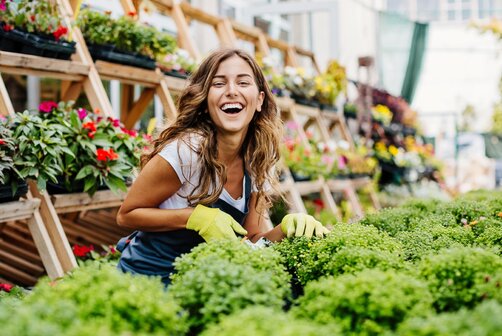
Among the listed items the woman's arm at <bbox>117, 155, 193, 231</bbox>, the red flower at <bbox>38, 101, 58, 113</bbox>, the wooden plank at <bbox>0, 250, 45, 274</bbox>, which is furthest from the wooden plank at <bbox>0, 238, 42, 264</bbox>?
the woman's arm at <bbox>117, 155, 193, 231</bbox>

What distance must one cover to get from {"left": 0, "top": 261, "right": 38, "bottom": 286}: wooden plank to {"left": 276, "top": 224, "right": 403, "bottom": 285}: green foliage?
2.06m

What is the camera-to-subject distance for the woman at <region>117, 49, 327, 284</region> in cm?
222

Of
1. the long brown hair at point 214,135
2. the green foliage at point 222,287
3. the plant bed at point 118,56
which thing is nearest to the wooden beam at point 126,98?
the plant bed at point 118,56

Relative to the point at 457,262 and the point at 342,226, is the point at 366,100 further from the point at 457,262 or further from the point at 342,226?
the point at 457,262

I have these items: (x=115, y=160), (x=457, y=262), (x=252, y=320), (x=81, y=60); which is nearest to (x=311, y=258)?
(x=457, y=262)

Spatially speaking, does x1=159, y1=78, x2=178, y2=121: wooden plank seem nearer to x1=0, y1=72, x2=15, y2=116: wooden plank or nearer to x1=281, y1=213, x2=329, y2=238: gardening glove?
x1=0, y1=72, x2=15, y2=116: wooden plank

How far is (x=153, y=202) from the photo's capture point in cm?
227

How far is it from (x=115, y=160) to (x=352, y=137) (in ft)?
16.2

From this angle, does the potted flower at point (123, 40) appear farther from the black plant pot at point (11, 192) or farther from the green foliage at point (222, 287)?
the green foliage at point (222, 287)

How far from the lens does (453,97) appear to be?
51.6 feet

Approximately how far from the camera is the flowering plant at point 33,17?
132 inches

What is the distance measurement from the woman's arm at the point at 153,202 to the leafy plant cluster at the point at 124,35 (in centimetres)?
186

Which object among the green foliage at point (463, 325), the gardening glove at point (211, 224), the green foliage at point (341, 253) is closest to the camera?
the green foliage at point (463, 325)

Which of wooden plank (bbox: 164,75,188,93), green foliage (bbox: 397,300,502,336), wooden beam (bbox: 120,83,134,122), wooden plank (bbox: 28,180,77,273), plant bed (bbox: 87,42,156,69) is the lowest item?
wooden plank (bbox: 28,180,77,273)
